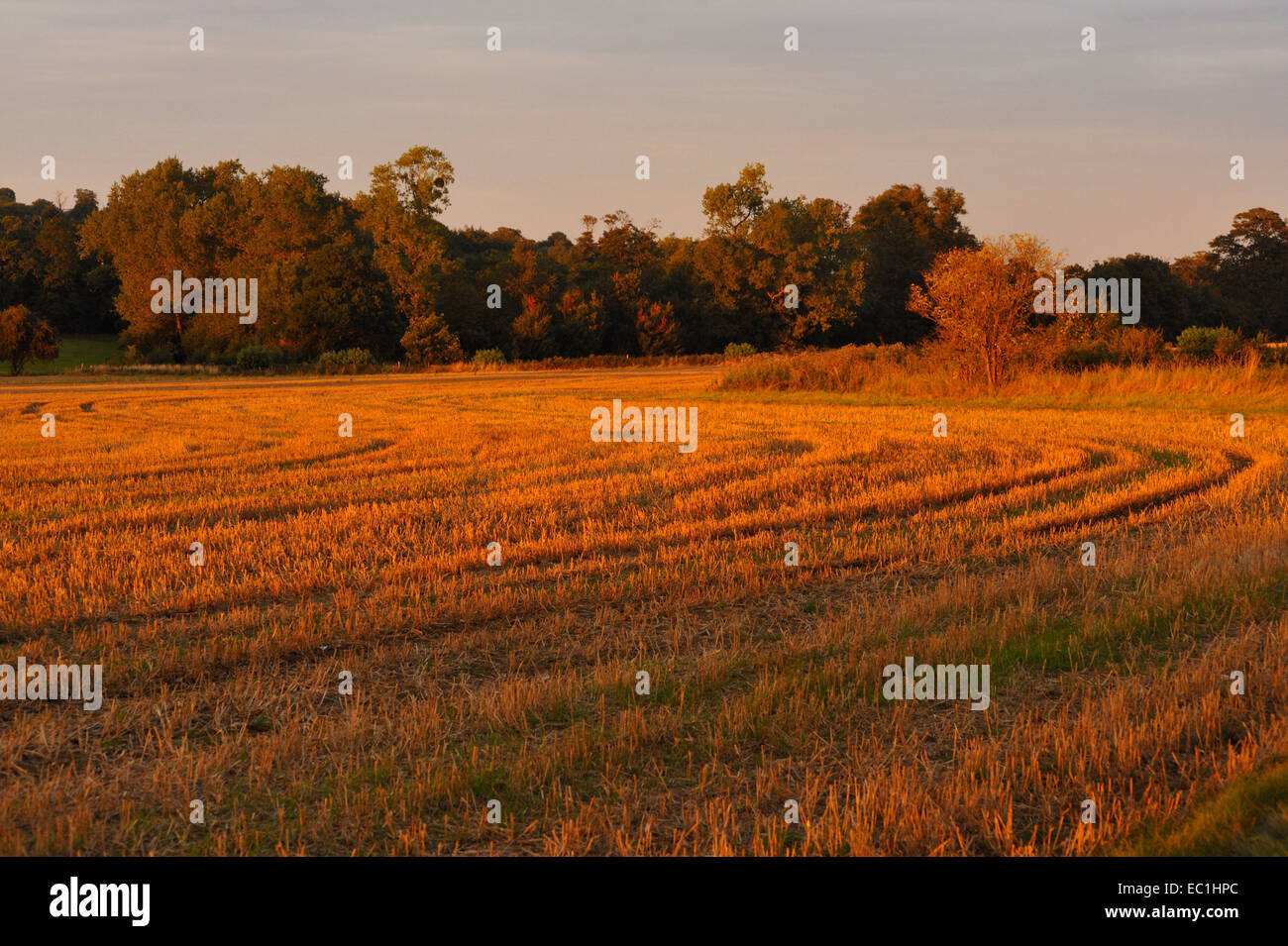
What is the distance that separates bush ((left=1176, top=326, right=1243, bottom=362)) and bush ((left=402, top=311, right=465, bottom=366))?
4428 cm

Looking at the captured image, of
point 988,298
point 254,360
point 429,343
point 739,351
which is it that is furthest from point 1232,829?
point 739,351

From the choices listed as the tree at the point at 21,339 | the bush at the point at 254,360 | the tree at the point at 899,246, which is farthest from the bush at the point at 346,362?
the tree at the point at 899,246

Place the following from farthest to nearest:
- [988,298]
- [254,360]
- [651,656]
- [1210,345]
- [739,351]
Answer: [739,351] < [254,360] < [1210,345] < [988,298] < [651,656]

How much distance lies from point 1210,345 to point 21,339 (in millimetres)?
62522

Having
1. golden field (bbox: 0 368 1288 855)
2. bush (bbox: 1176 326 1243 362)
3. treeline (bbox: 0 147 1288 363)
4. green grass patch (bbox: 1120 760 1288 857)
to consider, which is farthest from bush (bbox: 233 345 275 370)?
green grass patch (bbox: 1120 760 1288 857)

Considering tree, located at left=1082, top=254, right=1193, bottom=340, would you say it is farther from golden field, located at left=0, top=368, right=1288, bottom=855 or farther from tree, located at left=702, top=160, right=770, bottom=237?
golden field, located at left=0, top=368, right=1288, bottom=855

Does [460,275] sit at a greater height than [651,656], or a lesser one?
greater

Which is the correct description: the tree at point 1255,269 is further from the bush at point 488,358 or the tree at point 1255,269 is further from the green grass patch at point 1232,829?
the green grass patch at point 1232,829

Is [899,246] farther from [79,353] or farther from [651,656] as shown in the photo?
[651,656]

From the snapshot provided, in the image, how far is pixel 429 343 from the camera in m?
69.7

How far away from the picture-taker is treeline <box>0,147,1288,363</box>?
72.6m
